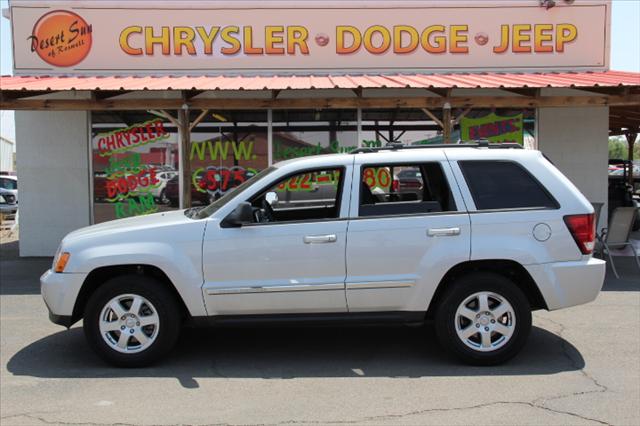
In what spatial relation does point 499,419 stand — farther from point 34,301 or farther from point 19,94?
point 19,94

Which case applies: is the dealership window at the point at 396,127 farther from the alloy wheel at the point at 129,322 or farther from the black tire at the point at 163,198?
the alloy wheel at the point at 129,322

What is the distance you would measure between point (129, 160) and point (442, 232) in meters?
8.28

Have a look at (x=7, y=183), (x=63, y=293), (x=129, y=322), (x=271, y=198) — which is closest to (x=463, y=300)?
(x=271, y=198)

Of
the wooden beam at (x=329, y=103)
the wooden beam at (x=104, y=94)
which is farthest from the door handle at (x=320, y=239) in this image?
the wooden beam at (x=104, y=94)

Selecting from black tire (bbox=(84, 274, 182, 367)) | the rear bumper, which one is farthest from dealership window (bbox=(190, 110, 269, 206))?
the rear bumper

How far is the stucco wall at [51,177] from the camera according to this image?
11336mm

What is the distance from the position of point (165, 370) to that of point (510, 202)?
322 centimetres

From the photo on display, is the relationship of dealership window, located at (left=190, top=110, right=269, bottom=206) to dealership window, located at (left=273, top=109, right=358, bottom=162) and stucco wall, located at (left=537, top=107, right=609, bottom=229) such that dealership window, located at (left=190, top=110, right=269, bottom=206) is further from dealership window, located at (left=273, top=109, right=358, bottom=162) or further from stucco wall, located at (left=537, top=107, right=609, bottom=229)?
stucco wall, located at (left=537, top=107, right=609, bottom=229)

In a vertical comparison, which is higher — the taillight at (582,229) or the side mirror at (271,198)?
the side mirror at (271,198)

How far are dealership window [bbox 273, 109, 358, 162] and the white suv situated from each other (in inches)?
258

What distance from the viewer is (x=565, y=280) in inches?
193

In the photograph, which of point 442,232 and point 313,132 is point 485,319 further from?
point 313,132

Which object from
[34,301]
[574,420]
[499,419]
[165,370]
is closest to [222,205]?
[165,370]

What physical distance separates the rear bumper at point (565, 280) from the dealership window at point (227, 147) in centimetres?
738
